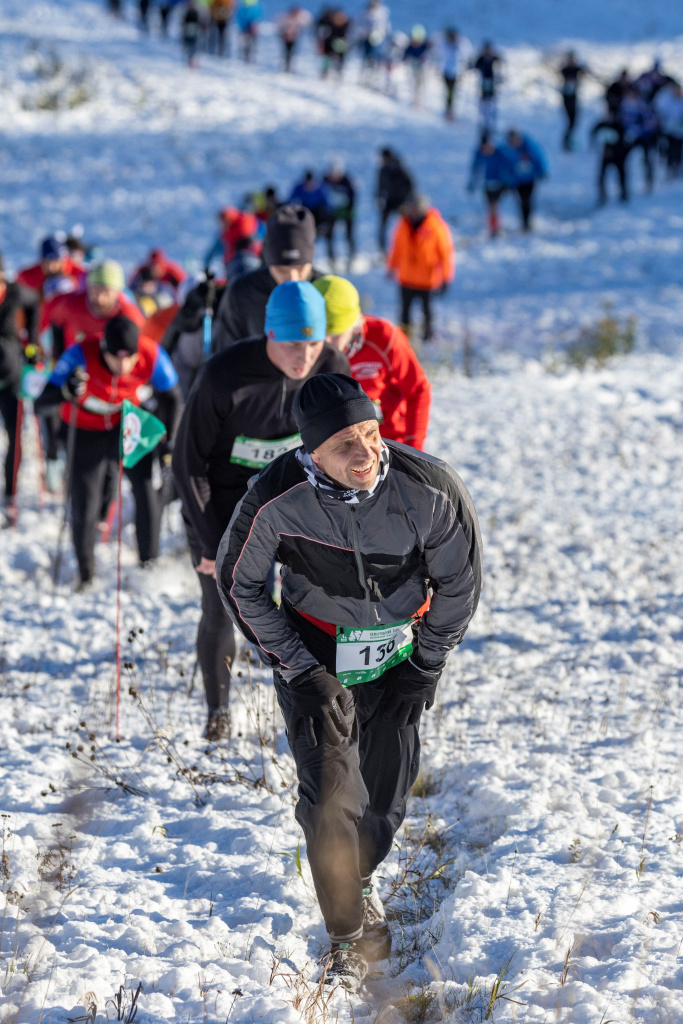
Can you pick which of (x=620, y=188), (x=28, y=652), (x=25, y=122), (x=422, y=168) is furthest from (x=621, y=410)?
(x=25, y=122)

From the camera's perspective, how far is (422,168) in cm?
2286

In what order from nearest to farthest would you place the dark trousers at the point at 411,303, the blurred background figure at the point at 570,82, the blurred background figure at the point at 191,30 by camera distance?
1. the dark trousers at the point at 411,303
2. the blurred background figure at the point at 570,82
3. the blurred background figure at the point at 191,30

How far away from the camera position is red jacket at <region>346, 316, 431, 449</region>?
4.77 m

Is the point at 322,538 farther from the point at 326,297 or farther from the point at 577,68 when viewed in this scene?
the point at 577,68

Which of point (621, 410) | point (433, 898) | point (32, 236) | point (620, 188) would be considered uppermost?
point (620, 188)

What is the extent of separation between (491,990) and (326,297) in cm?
294

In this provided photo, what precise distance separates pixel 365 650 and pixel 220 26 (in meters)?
30.1

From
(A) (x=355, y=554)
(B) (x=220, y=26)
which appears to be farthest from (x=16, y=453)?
(B) (x=220, y=26)

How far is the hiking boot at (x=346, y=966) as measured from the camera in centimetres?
309

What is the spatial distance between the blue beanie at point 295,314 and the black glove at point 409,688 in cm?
137

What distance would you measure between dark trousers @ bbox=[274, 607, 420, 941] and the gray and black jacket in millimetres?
Answer: 170

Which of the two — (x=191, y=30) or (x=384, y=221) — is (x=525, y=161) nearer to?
(x=384, y=221)

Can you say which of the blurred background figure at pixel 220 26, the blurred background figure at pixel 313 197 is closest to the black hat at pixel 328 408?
the blurred background figure at pixel 313 197

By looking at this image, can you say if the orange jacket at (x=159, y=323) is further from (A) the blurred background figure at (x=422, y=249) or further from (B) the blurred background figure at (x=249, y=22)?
(B) the blurred background figure at (x=249, y=22)
